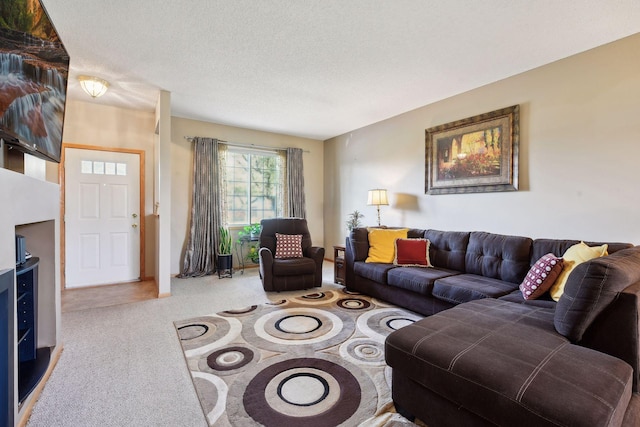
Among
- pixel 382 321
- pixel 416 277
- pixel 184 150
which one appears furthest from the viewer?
pixel 184 150

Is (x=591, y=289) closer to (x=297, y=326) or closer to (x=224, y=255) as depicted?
(x=297, y=326)

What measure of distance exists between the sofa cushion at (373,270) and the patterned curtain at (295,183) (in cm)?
229

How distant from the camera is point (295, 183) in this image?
577 centimetres

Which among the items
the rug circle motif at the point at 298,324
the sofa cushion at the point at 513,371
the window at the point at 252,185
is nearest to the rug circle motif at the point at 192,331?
the rug circle motif at the point at 298,324

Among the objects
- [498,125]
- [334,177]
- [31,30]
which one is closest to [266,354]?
[31,30]

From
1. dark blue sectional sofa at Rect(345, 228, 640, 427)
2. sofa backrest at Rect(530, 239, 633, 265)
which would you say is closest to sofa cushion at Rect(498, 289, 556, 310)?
dark blue sectional sofa at Rect(345, 228, 640, 427)

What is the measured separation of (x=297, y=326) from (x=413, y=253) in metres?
1.65

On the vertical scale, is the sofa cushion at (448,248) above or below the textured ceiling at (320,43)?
below

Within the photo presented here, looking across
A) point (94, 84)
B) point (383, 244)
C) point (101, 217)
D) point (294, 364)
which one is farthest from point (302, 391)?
point (101, 217)

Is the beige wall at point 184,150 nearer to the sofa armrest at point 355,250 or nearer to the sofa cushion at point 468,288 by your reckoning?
the sofa armrest at point 355,250

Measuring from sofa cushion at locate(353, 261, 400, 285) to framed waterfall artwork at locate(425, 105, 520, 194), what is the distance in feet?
4.40

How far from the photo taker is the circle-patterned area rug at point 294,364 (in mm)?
1634

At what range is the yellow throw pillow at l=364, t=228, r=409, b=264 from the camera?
3.70 meters

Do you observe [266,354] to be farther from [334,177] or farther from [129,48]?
[334,177]
